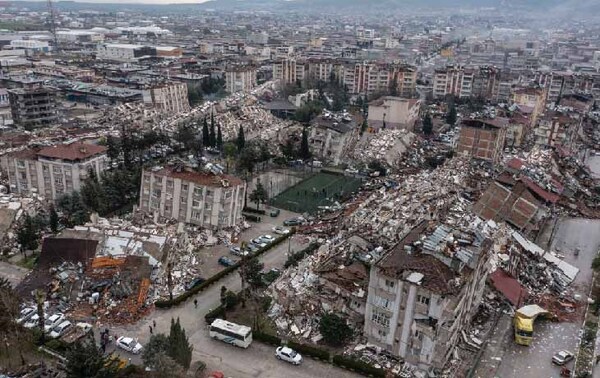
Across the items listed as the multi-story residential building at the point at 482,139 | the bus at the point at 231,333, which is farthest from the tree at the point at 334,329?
the multi-story residential building at the point at 482,139

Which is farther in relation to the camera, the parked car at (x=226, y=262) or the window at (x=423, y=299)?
the parked car at (x=226, y=262)

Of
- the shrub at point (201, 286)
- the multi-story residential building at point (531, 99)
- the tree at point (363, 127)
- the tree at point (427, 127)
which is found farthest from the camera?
the multi-story residential building at point (531, 99)

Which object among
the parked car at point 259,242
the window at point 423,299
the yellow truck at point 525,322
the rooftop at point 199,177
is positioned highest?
the window at point 423,299

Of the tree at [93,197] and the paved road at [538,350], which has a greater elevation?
the tree at [93,197]

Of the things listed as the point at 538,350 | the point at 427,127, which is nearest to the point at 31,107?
the point at 427,127

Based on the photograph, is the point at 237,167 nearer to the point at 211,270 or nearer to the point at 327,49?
the point at 211,270

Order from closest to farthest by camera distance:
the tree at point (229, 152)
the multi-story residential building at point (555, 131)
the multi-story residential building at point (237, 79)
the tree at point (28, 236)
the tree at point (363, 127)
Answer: the tree at point (28, 236)
the tree at point (229, 152)
the multi-story residential building at point (555, 131)
the tree at point (363, 127)
the multi-story residential building at point (237, 79)

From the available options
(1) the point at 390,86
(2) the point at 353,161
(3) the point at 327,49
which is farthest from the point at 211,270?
(3) the point at 327,49

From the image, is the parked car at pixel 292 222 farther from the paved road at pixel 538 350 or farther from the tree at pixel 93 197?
the paved road at pixel 538 350
